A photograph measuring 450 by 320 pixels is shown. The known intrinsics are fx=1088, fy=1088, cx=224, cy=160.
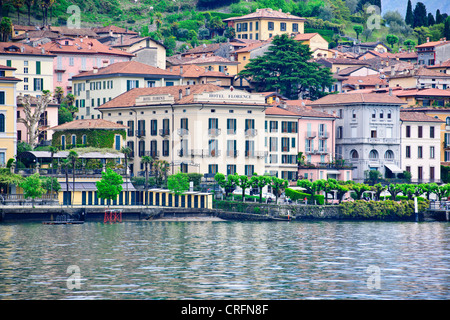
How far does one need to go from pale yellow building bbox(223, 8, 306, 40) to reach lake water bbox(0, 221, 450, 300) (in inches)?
3717

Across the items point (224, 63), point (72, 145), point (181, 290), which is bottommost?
point (181, 290)

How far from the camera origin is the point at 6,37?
479 feet

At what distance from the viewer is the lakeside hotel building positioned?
10200cm

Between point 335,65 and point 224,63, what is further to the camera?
point 335,65

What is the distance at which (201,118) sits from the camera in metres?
102

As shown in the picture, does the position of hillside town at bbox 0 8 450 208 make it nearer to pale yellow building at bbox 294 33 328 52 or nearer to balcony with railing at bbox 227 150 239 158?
balcony with railing at bbox 227 150 239 158

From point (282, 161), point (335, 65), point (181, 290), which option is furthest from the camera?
point (335, 65)

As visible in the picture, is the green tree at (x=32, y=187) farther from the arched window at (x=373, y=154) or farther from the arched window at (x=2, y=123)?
the arched window at (x=373, y=154)

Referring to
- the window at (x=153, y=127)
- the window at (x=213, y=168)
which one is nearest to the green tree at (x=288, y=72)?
the window at (x=153, y=127)

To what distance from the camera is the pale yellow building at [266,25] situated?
6944 inches

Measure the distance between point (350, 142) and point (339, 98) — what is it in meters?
5.65

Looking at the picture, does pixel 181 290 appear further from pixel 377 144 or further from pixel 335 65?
pixel 335 65

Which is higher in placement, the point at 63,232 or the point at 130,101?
the point at 130,101

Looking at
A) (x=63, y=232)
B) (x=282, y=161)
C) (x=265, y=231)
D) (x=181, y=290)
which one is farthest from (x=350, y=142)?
(x=181, y=290)
